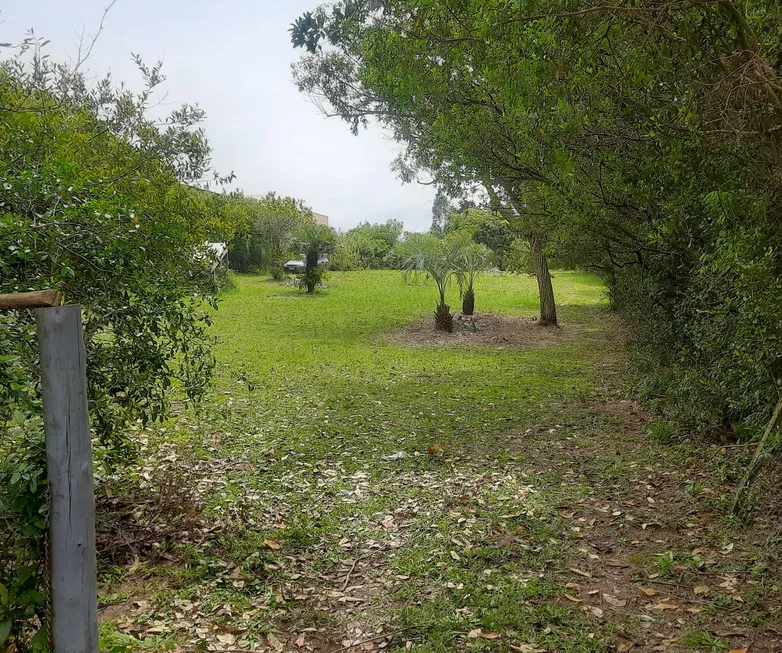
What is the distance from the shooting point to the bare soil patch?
12375 millimetres

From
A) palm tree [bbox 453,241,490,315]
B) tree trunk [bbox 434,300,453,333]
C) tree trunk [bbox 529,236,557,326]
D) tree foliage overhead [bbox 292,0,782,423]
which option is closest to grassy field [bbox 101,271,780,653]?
tree foliage overhead [bbox 292,0,782,423]

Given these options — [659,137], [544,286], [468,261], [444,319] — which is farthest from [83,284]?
[544,286]

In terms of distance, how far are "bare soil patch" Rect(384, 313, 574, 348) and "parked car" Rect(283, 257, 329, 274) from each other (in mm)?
7399

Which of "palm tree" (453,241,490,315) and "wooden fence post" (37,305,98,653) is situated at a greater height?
"palm tree" (453,241,490,315)

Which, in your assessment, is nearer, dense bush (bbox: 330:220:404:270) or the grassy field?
the grassy field

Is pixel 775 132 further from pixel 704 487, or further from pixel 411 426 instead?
pixel 411 426

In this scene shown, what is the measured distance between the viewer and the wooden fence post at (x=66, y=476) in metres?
1.86

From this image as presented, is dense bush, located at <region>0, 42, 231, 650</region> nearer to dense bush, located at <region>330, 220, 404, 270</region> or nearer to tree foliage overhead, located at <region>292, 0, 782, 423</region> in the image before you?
tree foliage overhead, located at <region>292, 0, 782, 423</region>

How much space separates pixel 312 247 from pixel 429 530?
17.3 m

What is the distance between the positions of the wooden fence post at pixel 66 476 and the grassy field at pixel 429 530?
2.45 ft

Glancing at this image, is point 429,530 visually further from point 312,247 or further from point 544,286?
point 312,247

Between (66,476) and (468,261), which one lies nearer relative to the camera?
(66,476)

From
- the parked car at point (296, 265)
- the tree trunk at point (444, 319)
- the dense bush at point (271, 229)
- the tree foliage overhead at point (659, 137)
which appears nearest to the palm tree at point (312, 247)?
the parked car at point (296, 265)

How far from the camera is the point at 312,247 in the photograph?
20422 millimetres
